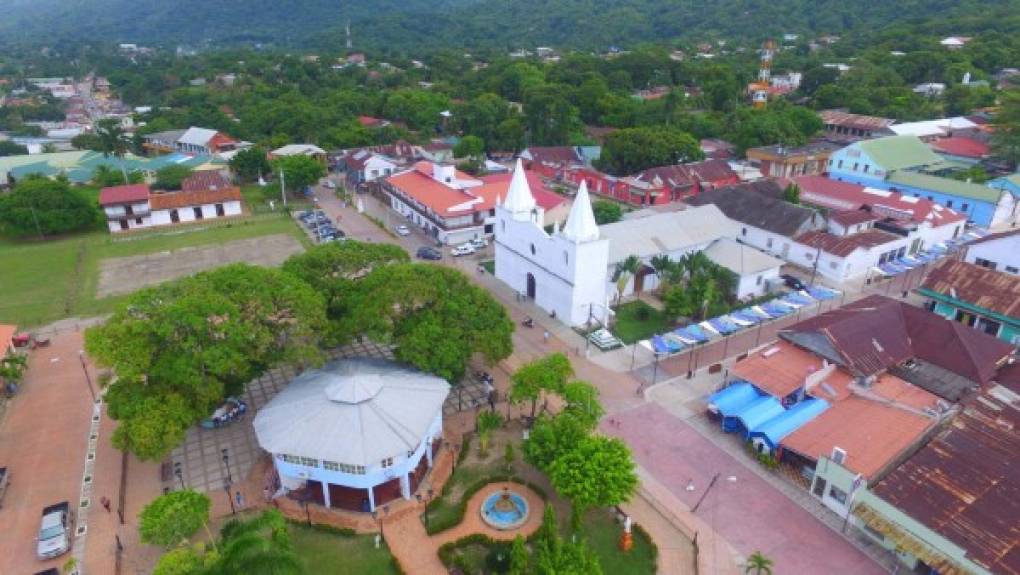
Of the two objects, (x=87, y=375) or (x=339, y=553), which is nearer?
(x=339, y=553)

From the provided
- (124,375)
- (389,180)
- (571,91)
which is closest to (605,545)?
(124,375)

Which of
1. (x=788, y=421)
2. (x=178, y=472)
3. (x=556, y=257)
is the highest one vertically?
(x=556, y=257)

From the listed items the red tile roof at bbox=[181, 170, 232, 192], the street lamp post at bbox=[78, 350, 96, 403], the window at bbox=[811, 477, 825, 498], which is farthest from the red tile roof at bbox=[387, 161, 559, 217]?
the window at bbox=[811, 477, 825, 498]

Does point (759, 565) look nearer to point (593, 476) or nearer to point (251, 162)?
point (593, 476)

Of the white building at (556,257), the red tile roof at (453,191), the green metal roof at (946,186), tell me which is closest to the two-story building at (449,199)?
the red tile roof at (453,191)

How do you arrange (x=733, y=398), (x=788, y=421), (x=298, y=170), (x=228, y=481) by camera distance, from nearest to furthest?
(x=228, y=481)
(x=788, y=421)
(x=733, y=398)
(x=298, y=170)

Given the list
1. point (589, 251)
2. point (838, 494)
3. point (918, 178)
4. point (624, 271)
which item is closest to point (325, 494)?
point (838, 494)
